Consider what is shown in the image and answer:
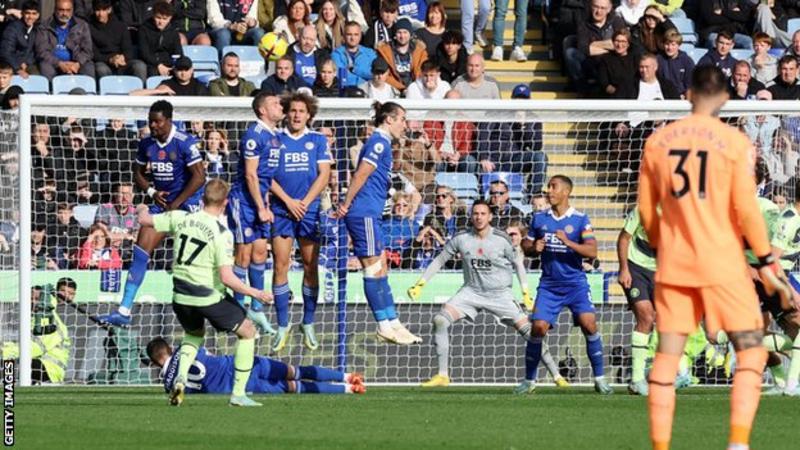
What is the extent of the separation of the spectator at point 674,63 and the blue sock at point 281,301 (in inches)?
253

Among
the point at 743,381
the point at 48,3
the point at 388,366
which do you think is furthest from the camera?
the point at 48,3

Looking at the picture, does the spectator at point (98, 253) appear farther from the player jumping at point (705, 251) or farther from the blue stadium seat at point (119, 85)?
the player jumping at point (705, 251)

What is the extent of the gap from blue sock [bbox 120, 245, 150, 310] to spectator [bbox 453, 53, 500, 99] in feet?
16.9

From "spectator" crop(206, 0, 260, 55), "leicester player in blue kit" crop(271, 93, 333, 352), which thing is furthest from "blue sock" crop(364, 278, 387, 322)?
"spectator" crop(206, 0, 260, 55)

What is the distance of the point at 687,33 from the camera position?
22.9 m

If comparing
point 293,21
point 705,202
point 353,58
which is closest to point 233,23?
point 293,21

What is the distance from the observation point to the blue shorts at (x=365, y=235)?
16.3 metres

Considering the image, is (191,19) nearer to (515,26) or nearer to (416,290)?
(515,26)

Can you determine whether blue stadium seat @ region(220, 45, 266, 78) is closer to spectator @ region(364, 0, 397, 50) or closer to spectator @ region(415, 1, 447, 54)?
spectator @ region(364, 0, 397, 50)

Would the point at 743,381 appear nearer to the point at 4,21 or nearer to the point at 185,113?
the point at 185,113

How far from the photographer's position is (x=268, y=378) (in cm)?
1491

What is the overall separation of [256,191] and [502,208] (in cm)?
315

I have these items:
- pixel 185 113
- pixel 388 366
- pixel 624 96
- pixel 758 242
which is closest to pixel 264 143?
pixel 185 113

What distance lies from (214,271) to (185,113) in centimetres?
421
